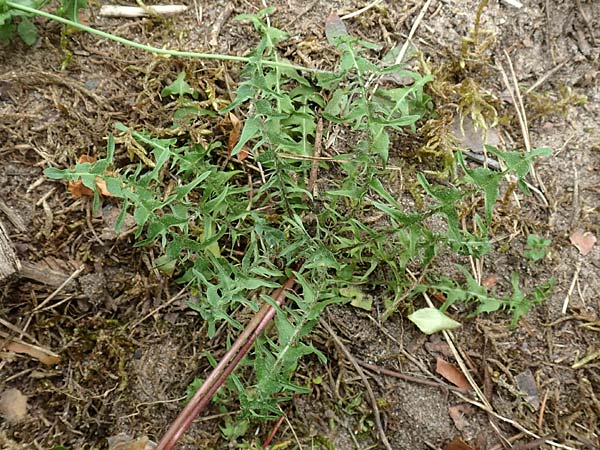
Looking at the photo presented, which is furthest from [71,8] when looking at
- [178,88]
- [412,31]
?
[412,31]

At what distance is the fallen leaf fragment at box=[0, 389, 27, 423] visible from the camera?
2.16 meters

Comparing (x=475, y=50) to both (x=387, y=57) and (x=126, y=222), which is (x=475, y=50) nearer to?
(x=387, y=57)

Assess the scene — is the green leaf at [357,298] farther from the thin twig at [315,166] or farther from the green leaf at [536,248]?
the green leaf at [536,248]

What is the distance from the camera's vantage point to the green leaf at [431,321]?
7.59 feet

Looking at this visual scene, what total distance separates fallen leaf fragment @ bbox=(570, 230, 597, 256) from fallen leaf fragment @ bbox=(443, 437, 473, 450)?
0.95m

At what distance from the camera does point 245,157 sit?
2375 millimetres

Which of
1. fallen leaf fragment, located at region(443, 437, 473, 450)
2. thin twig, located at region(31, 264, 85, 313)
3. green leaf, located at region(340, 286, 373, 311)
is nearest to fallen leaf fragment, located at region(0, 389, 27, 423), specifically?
thin twig, located at region(31, 264, 85, 313)

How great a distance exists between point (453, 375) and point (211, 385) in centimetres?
96

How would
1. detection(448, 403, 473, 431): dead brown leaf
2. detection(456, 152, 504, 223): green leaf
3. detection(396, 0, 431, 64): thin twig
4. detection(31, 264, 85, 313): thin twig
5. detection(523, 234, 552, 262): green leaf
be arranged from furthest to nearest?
detection(396, 0, 431, 64): thin twig, detection(523, 234, 552, 262): green leaf, detection(448, 403, 473, 431): dead brown leaf, detection(31, 264, 85, 313): thin twig, detection(456, 152, 504, 223): green leaf

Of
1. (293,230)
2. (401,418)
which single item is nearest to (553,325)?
(401,418)

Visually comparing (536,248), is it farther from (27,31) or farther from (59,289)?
(27,31)

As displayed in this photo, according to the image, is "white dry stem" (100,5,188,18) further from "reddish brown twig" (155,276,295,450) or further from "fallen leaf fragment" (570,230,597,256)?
"fallen leaf fragment" (570,230,597,256)

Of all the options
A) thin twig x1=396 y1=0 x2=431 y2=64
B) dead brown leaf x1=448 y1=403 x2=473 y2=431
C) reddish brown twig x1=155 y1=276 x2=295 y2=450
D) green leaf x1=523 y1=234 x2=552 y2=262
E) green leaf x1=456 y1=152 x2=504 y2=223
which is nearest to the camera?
green leaf x1=456 y1=152 x2=504 y2=223

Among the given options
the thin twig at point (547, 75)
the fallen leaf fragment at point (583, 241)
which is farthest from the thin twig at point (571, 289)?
the thin twig at point (547, 75)
